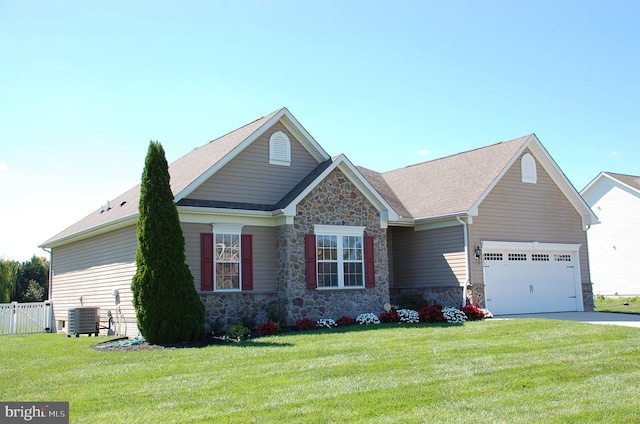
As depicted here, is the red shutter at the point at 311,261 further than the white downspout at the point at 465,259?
No

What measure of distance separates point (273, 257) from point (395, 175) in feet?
33.7

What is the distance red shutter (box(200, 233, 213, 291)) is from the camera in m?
15.9

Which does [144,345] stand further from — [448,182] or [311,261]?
[448,182]

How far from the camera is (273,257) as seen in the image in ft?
57.0

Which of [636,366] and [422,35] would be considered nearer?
[636,366]

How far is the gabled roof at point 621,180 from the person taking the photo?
30.1 m

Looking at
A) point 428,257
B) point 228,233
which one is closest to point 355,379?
point 228,233

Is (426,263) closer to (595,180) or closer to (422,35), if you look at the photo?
(422,35)

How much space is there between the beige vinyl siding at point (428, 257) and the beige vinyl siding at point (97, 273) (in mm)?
9495

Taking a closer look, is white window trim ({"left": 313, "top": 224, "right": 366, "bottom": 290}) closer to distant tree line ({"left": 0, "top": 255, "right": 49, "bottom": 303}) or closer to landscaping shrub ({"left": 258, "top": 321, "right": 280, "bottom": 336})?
landscaping shrub ({"left": 258, "top": 321, "right": 280, "bottom": 336})

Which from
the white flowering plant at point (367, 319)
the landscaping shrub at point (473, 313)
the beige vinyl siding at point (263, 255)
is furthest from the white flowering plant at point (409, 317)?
the beige vinyl siding at point (263, 255)

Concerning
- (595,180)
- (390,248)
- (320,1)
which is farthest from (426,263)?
(595,180)

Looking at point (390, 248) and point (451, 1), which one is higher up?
point (451, 1)

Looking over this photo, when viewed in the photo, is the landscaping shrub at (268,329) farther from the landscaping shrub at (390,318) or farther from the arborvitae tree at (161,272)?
the landscaping shrub at (390,318)
